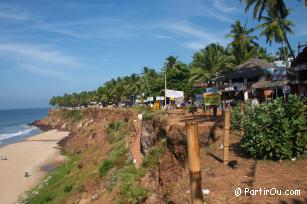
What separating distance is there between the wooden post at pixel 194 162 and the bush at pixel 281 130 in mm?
6287

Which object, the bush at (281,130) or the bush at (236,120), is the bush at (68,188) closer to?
the bush at (236,120)

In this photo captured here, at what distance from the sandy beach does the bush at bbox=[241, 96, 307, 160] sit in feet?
84.6

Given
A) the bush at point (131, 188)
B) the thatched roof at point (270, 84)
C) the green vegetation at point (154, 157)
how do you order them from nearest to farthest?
the bush at point (131, 188), the green vegetation at point (154, 157), the thatched roof at point (270, 84)

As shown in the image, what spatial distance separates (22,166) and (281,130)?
144ft

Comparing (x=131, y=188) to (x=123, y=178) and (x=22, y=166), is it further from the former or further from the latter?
(x=22, y=166)

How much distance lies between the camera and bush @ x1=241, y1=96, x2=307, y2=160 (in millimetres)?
11133

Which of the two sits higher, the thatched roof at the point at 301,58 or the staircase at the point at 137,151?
the thatched roof at the point at 301,58

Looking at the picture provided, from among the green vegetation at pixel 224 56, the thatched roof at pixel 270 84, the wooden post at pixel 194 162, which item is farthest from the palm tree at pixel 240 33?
the wooden post at pixel 194 162

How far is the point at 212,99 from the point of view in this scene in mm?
20234

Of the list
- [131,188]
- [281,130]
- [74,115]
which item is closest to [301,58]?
[281,130]

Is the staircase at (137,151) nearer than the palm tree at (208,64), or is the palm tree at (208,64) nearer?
the staircase at (137,151)

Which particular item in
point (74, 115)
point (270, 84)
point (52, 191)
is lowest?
point (52, 191)

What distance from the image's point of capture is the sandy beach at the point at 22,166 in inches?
1348

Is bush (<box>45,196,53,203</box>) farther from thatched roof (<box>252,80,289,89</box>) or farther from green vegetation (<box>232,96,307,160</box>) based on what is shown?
green vegetation (<box>232,96,307,160</box>)
